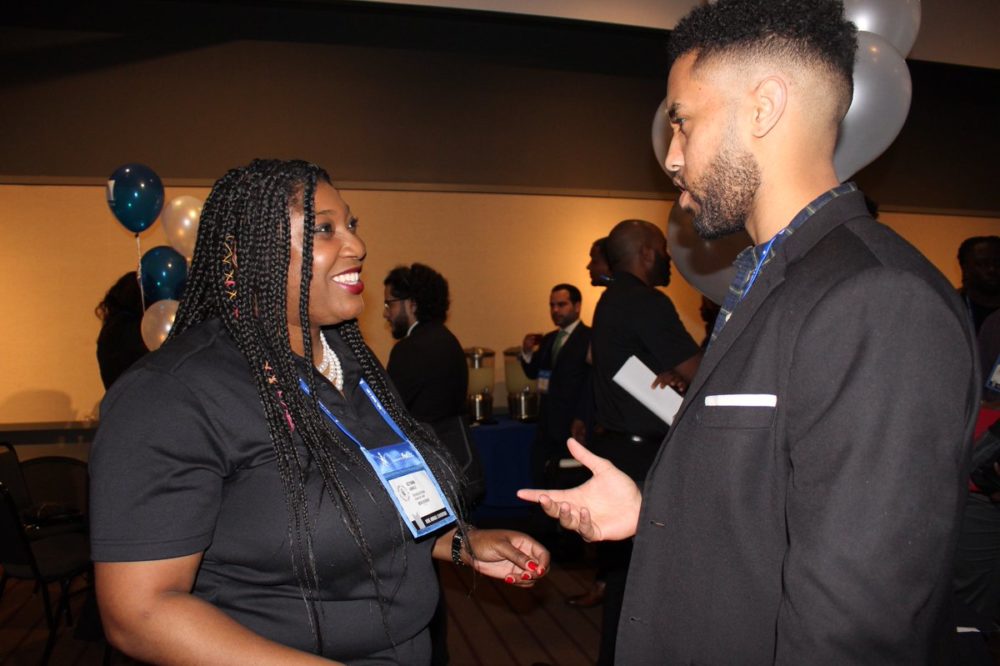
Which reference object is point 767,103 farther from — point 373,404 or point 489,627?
point 489,627

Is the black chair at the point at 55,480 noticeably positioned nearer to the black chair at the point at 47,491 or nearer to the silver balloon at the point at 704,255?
the black chair at the point at 47,491

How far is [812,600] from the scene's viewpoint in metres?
0.91

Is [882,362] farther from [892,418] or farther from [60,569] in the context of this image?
[60,569]

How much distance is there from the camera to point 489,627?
3.75 m

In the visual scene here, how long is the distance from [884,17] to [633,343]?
1.46 metres

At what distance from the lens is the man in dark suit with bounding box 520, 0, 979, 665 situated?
0.88 metres

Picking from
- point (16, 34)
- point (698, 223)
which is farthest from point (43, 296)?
point (698, 223)

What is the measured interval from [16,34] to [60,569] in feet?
13.5

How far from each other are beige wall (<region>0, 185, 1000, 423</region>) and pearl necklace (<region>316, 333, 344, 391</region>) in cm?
409

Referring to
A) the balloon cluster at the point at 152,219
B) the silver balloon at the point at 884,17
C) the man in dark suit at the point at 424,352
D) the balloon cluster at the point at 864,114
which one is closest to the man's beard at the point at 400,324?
the man in dark suit at the point at 424,352

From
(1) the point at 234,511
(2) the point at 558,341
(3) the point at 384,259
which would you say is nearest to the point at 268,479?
(1) the point at 234,511

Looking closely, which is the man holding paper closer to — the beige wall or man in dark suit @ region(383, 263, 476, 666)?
man in dark suit @ region(383, 263, 476, 666)

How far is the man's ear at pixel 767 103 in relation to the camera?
112 cm

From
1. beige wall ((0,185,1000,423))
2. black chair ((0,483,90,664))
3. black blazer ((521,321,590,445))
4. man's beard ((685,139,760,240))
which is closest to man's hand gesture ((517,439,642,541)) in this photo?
man's beard ((685,139,760,240))
